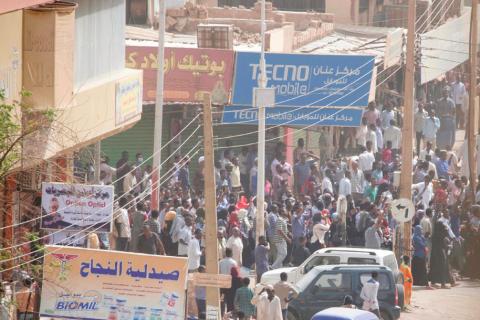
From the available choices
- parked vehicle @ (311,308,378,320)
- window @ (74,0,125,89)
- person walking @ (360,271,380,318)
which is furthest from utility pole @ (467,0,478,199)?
parked vehicle @ (311,308,378,320)

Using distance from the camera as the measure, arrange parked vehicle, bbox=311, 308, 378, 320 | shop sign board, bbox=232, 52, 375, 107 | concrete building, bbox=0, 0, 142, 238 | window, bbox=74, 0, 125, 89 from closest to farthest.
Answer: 1. concrete building, bbox=0, 0, 142, 238
2. parked vehicle, bbox=311, 308, 378, 320
3. window, bbox=74, 0, 125, 89
4. shop sign board, bbox=232, 52, 375, 107

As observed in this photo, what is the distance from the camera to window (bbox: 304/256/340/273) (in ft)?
80.1

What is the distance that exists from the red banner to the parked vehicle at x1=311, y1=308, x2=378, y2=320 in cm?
1350

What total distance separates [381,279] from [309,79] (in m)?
12.2

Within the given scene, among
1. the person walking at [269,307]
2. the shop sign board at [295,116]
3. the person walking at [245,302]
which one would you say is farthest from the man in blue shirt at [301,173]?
the person walking at [269,307]

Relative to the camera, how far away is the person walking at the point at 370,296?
74.5 ft

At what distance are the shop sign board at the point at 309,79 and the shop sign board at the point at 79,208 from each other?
13.6 metres

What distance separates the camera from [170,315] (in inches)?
771

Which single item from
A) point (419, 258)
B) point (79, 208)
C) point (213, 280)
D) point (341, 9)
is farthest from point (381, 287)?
point (341, 9)

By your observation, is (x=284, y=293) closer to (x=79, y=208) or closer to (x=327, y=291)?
(x=327, y=291)

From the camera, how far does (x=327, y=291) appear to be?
23125 mm

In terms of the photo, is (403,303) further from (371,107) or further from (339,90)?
(371,107)

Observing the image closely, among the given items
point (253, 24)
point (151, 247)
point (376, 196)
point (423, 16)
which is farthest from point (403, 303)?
point (423, 16)

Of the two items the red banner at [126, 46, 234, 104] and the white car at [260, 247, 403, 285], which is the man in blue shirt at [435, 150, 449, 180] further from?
the white car at [260, 247, 403, 285]
